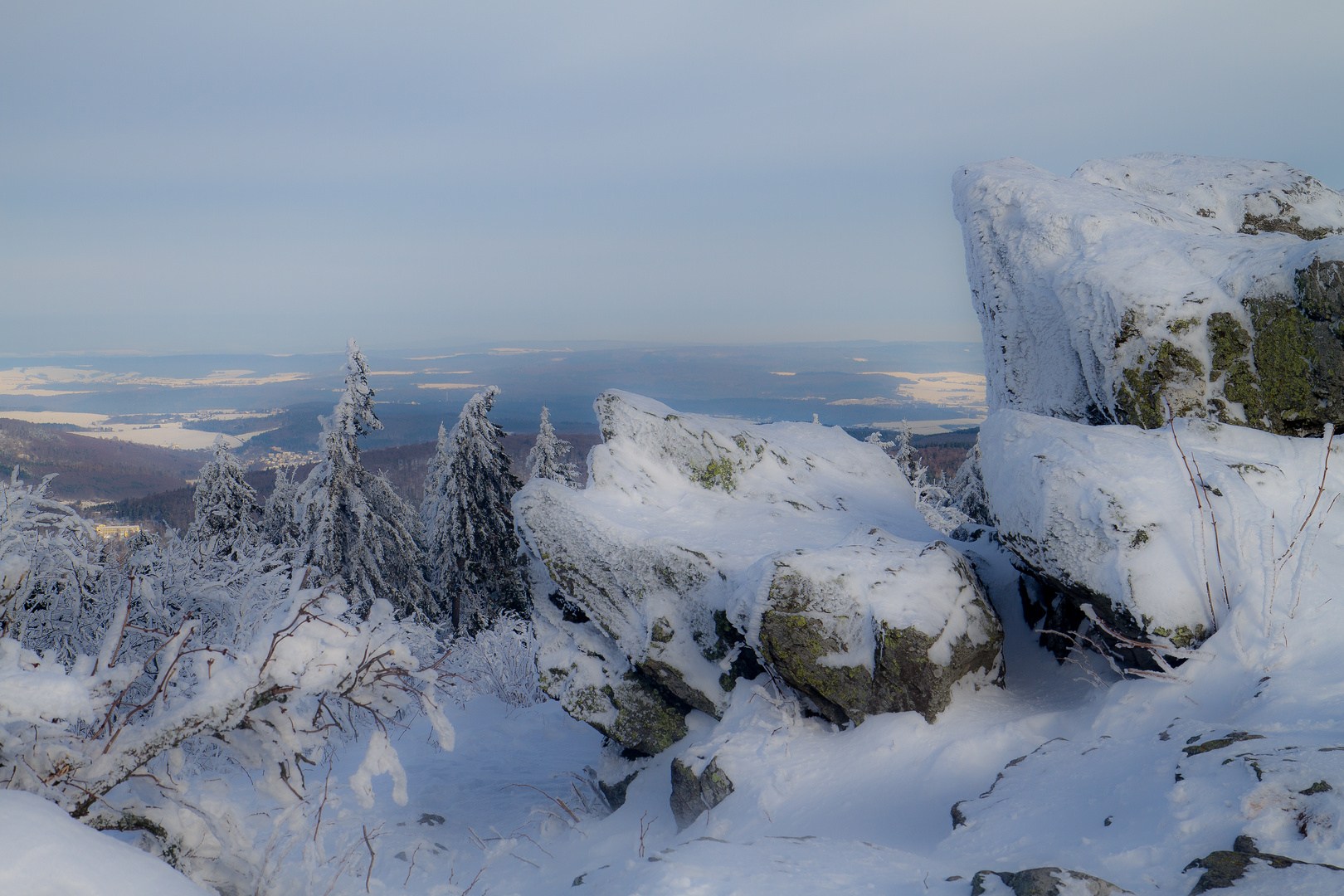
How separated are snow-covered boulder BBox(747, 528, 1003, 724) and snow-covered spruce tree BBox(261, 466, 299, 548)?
19445 millimetres

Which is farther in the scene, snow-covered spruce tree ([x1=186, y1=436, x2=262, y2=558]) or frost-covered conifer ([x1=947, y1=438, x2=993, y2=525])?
frost-covered conifer ([x1=947, y1=438, x2=993, y2=525])

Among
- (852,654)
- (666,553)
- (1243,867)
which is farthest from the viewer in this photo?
(666,553)

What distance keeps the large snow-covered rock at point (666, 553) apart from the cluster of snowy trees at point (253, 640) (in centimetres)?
151

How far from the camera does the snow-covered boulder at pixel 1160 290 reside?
21.0 ft

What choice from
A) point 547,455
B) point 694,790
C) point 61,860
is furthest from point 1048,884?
point 547,455

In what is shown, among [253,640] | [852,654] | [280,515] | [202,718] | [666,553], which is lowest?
[280,515]

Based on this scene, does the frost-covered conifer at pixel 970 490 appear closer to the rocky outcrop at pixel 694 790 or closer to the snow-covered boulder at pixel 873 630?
the snow-covered boulder at pixel 873 630

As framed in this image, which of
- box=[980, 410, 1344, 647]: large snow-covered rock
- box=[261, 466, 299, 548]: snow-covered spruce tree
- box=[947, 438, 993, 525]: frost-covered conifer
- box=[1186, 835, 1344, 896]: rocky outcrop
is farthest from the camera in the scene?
box=[261, 466, 299, 548]: snow-covered spruce tree

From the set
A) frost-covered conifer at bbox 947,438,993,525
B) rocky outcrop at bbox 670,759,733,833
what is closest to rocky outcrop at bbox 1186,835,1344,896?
rocky outcrop at bbox 670,759,733,833

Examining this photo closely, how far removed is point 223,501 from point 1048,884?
22167 mm

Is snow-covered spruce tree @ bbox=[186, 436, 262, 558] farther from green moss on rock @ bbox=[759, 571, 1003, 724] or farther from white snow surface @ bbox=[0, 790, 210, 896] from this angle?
white snow surface @ bbox=[0, 790, 210, 896]

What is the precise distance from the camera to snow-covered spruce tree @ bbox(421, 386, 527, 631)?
1944 centimetres

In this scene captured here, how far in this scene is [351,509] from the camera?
18.7 m

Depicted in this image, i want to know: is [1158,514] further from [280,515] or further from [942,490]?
[280,515]
